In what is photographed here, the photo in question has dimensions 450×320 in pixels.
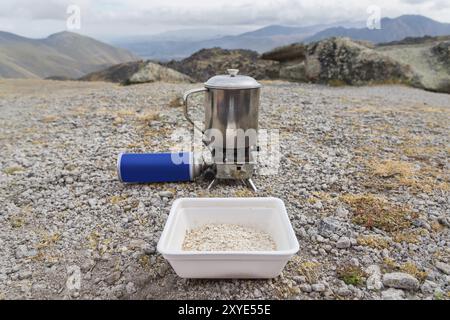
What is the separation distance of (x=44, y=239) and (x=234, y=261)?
183 cm

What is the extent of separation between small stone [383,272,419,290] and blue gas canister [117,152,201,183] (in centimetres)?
220

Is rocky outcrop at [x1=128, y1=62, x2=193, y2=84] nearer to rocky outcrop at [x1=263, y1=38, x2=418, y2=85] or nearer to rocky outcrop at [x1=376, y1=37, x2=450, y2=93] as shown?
rocky outcrop at [x1=263, y1=38, x2=418, y2=85]

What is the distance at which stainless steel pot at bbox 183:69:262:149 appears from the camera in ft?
11.0

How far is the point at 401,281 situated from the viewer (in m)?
2.44

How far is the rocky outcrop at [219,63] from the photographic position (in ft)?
69.5

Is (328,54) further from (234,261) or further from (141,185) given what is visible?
(234,261)

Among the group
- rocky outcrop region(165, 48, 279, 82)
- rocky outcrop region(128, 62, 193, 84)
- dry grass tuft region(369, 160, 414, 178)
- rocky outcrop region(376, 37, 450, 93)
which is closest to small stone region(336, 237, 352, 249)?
dry grass tuft region(369, 160, 414, 178)

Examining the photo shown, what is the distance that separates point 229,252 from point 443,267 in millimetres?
1678

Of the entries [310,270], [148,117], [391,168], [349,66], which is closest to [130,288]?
[310,270]

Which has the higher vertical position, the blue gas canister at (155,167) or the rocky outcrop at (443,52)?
the rocky outcrop at (443,52)

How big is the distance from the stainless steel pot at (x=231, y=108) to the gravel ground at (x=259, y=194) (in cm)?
65

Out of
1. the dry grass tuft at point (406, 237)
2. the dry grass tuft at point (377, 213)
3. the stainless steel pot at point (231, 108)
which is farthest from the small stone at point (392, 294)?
the stainless steel pot at point (231, 108)

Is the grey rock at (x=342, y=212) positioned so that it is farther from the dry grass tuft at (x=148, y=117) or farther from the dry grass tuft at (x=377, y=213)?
the dry grass tuft at (x=148, y=117)
